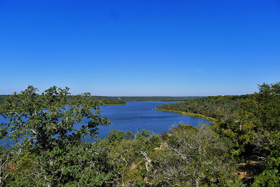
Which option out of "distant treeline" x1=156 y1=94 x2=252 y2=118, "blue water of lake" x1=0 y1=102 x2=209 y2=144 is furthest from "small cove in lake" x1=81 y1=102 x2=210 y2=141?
"distant treeline" x1=156 y1=94 x2=252 y2=118

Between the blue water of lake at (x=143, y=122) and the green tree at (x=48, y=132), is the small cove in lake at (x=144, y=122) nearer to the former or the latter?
the blue water of lake at (x=143, y=122)

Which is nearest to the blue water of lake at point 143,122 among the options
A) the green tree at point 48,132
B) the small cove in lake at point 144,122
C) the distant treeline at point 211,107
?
the small cove in lake at point 144,122

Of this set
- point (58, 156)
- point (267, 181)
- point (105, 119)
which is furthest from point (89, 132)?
point (267, 181)

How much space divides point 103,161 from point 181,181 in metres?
3.99

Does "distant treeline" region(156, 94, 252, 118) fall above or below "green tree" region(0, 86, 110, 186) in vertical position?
below

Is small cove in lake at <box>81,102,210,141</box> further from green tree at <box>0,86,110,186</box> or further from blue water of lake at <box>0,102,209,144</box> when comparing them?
green tree at <box>0,86,110,186</box>

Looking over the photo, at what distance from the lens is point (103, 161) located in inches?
363

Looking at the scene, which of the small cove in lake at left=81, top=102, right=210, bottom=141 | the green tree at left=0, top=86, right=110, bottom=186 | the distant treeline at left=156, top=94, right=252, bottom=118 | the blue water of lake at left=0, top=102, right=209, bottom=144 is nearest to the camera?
the green tree at left=0, top=86, right=110, bottom=186

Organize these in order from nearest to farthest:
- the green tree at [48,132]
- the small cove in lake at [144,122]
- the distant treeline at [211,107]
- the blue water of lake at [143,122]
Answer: the green tree at [48,132] < the blue water of lake at [143,122] < the small cove in lake at [144,122] < the distant treeline at [211,107]

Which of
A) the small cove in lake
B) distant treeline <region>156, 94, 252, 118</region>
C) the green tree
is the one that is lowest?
the small cove in lake

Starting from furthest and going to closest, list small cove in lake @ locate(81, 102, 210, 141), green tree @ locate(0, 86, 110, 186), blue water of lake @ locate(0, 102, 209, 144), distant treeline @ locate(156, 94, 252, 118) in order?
1. distant treeline @ locate(156, 94, 252, 118)
2. small cove in lake @ locate(81, 102, 210, 141)
3. blue water of lake @ locate(0, 102, 209, 144)
4. green tree @ locate(0, 86, 110, 186)

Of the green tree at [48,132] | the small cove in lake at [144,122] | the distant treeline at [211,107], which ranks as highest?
the green tree at [48,132]

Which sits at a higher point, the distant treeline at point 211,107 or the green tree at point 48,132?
the green tree at point 48,132

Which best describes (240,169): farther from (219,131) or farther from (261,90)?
(261,90)
